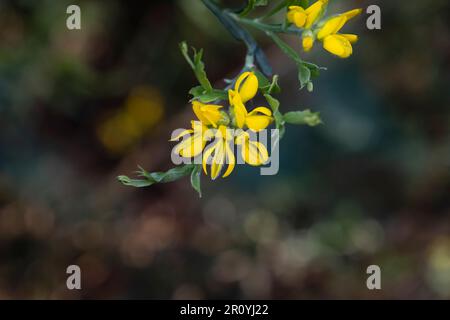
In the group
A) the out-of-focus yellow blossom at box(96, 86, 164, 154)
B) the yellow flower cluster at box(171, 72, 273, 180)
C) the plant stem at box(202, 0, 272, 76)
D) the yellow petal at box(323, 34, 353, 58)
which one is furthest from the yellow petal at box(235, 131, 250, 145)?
the out-of-focus yellow blossom at box(96, 86, 164, 154)

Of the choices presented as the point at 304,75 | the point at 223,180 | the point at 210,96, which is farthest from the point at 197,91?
the point at 223,180

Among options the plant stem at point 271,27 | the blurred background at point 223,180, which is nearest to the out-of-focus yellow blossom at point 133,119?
the blurred background at point 223,180

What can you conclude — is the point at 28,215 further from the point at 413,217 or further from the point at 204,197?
the point at 413,217

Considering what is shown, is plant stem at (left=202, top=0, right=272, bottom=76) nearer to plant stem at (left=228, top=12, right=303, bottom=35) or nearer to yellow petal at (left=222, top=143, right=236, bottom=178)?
plant stem at (left=228, top=12, right=303, bottom=35)

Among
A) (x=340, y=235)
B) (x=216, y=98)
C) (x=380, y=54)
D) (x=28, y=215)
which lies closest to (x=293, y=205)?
(x=340, y=235)

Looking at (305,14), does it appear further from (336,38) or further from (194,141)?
(194,141)

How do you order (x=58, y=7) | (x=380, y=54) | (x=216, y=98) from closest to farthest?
(x=216, y=98), (x=58, y=7), (x=380, y=54)

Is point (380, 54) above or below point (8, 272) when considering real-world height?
above

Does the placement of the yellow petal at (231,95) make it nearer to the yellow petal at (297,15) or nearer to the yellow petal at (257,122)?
the yellow petal at (257,122)
